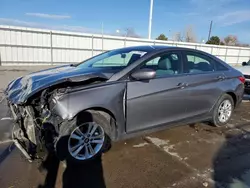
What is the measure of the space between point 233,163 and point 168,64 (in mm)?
1887

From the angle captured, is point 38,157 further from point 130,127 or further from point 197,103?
point 197,103

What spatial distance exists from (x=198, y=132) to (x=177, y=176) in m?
1.80

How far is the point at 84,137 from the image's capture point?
3.08m

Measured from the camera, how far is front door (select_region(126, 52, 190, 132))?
329 centimetres

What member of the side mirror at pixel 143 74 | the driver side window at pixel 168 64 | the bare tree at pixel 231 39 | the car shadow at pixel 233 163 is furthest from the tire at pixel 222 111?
the bare tree at pixel 231 39

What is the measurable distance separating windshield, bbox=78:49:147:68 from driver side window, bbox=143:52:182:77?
1.02 feet

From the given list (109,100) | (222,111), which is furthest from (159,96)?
(222,111)

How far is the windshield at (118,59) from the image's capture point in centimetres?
359

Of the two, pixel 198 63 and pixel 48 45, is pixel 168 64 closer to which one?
pixel 198 63

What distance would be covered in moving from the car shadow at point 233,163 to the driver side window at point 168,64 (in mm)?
1559

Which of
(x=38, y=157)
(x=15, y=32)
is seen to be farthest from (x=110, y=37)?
(x=38, y=157)

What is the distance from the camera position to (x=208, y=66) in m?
4.43

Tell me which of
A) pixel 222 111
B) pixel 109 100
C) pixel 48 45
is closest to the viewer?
pixel 109 100

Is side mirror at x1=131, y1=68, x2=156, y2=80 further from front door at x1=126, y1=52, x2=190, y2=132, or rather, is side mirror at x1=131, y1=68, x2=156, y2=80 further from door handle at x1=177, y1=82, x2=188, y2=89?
door handle at x1=177, y1=82, x2=188, y2=89
